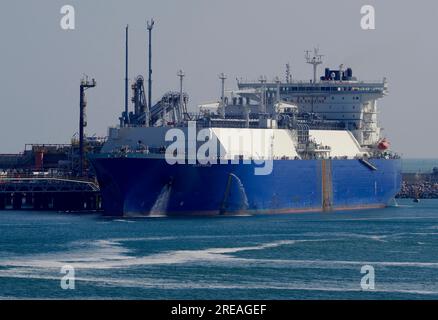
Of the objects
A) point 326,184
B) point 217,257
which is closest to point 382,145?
point 326,184

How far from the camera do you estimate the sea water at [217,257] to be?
38.0 meters

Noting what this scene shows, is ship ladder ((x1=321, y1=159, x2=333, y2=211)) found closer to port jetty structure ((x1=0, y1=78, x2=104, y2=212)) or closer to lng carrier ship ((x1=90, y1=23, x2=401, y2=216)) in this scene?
lng carrier ship ((x1=90, y1=23, x2=401, y2=216))

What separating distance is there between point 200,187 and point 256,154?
20.3ft

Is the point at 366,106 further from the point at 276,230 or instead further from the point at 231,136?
the point at 276,230

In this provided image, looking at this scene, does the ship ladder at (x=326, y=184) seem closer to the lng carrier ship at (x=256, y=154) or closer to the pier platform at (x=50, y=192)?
the lng carrier ship at (x=256, y=154)

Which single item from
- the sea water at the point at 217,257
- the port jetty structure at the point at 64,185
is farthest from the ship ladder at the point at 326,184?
the port jetty structure at the point at 64,185

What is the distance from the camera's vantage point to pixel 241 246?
168 ft

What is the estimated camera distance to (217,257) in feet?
154

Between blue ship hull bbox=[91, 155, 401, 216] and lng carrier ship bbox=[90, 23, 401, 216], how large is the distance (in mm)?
53

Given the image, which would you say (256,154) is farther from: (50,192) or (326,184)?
(50,192)

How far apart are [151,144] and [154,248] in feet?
65.7

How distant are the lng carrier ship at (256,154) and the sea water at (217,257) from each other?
197 cm
